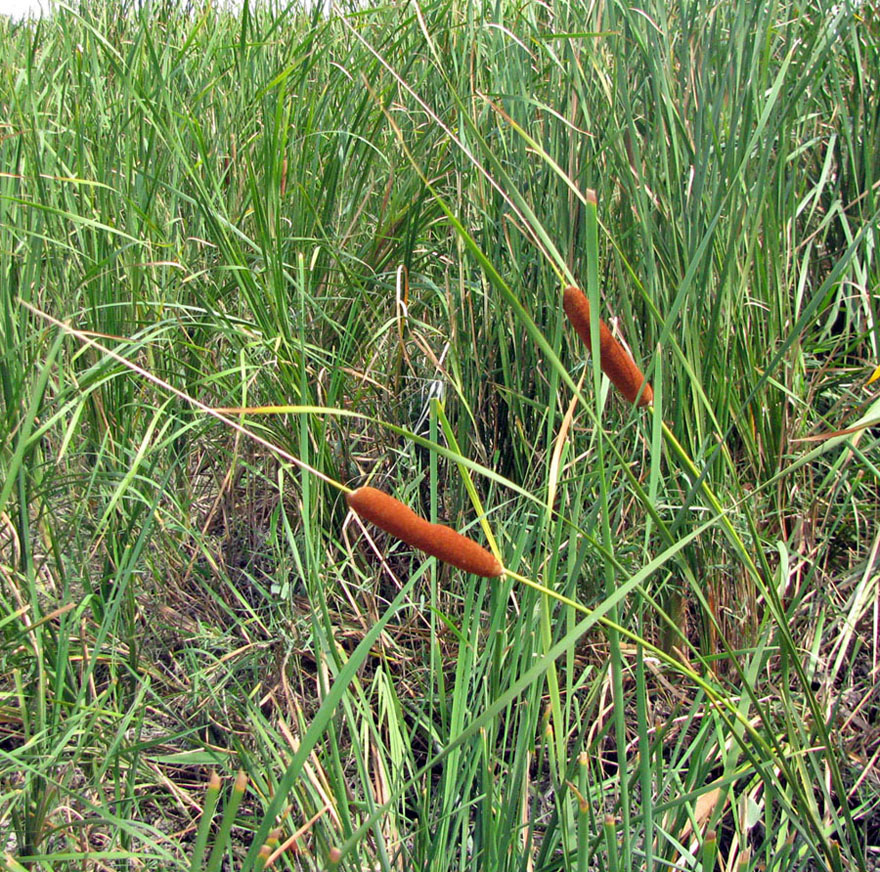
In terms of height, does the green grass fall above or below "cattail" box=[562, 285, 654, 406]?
below

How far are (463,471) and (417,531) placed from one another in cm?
31

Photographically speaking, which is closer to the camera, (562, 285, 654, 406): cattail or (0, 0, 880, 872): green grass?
(562, 285, 654, 406): cattail

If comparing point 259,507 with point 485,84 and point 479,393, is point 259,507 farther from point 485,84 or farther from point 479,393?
point 485,84

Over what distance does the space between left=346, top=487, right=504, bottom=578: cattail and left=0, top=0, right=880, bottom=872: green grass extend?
187mm

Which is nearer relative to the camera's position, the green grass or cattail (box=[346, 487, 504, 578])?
cattail (box=[346, 487, 504, 578])

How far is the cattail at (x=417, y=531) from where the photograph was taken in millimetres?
505

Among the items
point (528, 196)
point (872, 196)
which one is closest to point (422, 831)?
point (528, 196)

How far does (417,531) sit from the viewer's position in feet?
1.70

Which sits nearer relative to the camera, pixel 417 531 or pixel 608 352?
Answer: pixel 417 531

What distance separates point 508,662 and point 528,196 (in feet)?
2.36

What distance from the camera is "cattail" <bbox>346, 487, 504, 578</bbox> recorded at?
505mm

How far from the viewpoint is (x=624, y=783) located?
2.25 feet

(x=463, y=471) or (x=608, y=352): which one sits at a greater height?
(x=608, y=352)

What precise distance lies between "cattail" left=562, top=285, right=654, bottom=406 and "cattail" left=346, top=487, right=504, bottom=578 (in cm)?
17
